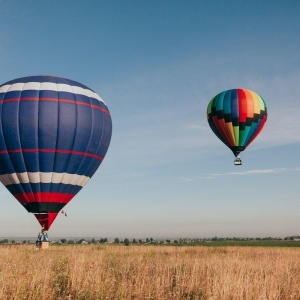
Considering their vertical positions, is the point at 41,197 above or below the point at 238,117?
below

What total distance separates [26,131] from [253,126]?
20.8 m

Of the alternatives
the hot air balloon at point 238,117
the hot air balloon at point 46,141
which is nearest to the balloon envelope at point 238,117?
the hot air balloon at point 238,117

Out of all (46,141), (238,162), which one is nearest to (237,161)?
(238,162)

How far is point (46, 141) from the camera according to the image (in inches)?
1102

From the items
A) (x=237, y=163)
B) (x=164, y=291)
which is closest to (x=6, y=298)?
(x=164, y=291)

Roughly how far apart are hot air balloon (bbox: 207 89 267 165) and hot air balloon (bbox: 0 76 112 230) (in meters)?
13.4

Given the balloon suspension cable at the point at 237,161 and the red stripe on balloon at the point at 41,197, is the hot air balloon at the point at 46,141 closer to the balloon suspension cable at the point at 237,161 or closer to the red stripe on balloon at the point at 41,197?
the red stripe on balloon at the point at 41,197

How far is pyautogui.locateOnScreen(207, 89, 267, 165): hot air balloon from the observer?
38.3 meters

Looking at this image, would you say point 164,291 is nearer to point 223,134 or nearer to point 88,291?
point 88,291

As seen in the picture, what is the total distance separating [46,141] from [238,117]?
59.6 ft

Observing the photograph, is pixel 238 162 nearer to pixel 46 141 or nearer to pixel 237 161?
pixel 237 161

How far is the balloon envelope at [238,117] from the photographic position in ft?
126

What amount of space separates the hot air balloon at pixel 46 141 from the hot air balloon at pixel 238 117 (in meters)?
13.4

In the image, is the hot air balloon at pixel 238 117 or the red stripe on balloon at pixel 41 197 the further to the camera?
the hot air balloon at pixel 238 117
